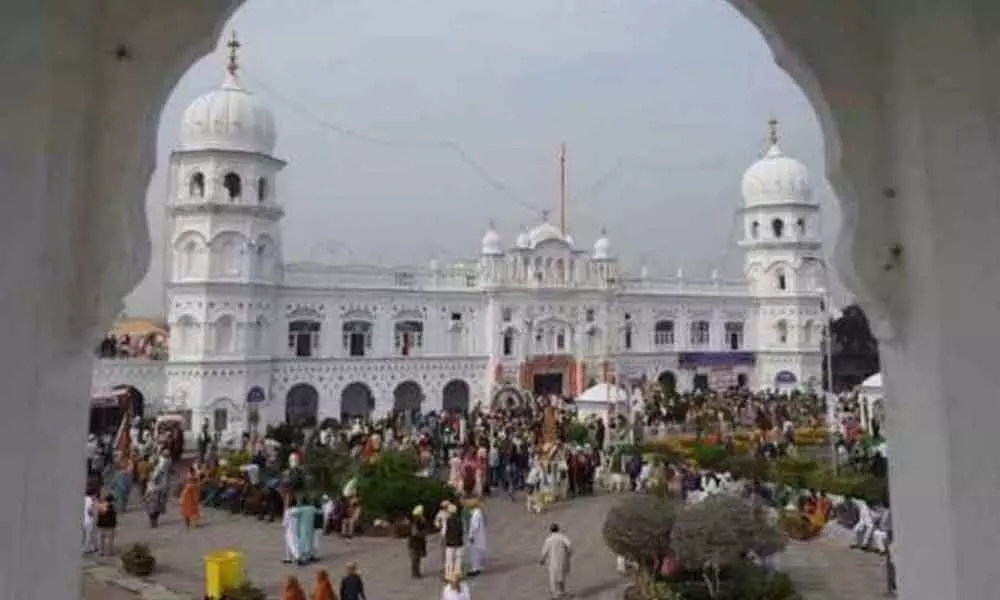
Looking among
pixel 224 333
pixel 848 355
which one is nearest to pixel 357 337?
pixel 224 333

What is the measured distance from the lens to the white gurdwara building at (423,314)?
29.3m

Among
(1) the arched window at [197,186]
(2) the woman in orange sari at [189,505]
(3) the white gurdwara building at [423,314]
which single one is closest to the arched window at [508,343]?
(3) the white gurdwara building at [423,314]

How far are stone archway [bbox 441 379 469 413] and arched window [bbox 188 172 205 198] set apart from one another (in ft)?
39.8

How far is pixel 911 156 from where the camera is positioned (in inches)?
72.8

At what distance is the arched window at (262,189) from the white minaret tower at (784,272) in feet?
81.4

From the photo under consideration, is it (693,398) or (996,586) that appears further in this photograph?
(693,398)

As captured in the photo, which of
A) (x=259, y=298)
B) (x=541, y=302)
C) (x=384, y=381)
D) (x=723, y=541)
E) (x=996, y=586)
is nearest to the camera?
(x=996, y=586)

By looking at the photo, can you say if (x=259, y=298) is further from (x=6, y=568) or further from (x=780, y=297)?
(x=6, y=568)

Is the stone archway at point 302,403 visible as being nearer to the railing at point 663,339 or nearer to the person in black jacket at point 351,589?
the railing at point 663,339

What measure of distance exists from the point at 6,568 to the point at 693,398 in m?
30.4

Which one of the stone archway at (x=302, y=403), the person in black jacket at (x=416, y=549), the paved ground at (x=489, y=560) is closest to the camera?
the paved ground at (x=489, y=560)

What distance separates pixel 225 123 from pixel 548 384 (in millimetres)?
16532

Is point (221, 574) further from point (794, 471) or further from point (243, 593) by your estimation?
point (794, 471)

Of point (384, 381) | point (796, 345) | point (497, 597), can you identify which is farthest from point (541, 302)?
point (497, 597)
